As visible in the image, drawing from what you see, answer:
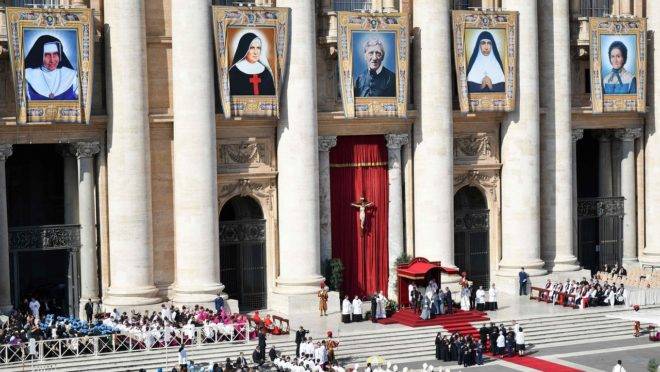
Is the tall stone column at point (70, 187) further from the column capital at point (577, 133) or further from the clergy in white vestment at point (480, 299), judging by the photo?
the column capital at point (577, 133)

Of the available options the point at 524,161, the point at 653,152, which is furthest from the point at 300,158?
the point at 653,152

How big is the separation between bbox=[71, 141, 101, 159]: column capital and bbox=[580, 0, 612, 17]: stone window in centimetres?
2937

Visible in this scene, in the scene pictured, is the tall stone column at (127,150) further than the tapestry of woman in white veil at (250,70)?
No

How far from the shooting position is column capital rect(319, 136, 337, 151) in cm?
6569

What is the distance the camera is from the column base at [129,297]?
59.9 m

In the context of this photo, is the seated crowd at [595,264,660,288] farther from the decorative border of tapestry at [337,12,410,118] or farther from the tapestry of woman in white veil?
the tapestry of woman in white veil

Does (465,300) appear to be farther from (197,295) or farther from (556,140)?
(556,140)

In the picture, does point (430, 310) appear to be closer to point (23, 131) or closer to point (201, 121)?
point (201, 121)

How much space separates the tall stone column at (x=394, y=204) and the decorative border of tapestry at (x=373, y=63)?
6.47ft

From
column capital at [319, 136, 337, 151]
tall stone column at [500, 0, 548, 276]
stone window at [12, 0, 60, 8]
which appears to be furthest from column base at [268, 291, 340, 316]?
stone window at [12, 0, 60, 8]

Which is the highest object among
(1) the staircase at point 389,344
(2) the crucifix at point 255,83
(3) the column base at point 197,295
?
(2) the crucifix at point 255,83

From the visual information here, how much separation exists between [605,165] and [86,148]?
Answer: 104ft

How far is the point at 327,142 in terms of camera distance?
216 feet

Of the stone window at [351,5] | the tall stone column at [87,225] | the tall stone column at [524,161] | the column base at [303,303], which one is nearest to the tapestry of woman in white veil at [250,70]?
the stone window at [351,5]
